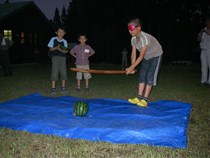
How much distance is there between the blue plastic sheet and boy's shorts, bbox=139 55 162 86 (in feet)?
1.78

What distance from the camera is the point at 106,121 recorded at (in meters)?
4.67

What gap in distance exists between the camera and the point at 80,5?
124ft

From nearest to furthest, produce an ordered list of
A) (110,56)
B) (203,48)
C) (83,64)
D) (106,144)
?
1. (106,144)
2. (83,64)
3. (203,48)
4. (110,56)

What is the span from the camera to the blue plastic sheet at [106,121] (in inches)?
154

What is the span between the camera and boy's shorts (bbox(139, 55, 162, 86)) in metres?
6.16

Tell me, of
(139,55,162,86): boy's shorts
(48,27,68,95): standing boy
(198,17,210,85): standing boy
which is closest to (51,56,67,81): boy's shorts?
(48,27,68,95): standing boy

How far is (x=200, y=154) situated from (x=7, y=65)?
1122 centimetres

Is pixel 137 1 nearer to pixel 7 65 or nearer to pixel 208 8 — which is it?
pixel 208 8

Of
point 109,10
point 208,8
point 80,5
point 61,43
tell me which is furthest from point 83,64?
point 208,8

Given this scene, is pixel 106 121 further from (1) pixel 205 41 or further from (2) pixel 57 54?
(1) pixel 205 41

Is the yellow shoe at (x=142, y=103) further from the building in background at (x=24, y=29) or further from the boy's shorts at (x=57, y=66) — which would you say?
the building in background at (x=24, y=29)

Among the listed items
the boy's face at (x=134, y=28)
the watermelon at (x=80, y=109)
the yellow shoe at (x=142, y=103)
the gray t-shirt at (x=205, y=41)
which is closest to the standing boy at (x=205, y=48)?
the gray t-shirt at (x=205, y=41)

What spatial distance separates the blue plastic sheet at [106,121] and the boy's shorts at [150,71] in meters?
0.54

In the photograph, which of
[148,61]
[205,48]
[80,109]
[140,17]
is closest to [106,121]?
[80,109]
